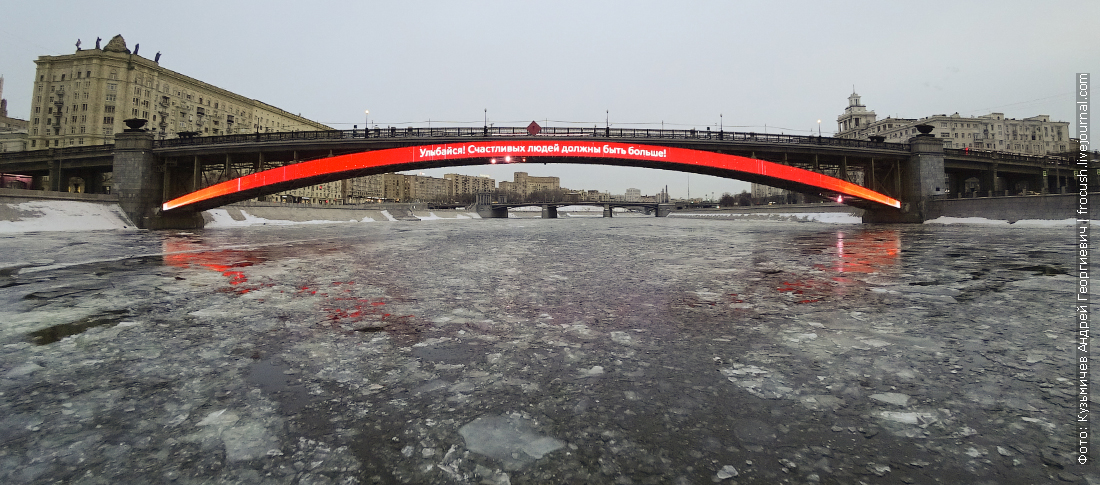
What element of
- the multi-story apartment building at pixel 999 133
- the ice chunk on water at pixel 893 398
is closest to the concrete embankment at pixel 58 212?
the ice chunk on water at pixel 893 398

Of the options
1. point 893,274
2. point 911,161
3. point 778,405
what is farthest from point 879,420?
point 911,161

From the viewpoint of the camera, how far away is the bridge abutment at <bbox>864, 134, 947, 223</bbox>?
28203 millimetres

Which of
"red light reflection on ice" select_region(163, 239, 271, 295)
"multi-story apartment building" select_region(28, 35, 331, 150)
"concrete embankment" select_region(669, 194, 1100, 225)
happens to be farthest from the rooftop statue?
"concrete embankment" select_region(669, 194, 1100, 225)

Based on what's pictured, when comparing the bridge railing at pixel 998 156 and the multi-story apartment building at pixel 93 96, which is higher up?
the multi-story apartment building at pixel 93 96

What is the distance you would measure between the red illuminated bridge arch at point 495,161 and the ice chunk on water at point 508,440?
2445cm

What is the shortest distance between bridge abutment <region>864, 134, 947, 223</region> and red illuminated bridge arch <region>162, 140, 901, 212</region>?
499 centimetres

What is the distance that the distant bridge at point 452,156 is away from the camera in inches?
1006

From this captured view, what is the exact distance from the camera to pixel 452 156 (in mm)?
25562

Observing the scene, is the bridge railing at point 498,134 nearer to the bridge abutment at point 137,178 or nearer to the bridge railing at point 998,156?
the bridge abutment at point 137,178

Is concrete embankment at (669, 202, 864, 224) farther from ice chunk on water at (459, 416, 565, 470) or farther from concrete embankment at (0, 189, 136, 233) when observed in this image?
concrete embankment at (0, 189, 136, 233)

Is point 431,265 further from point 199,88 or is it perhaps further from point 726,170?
point 199,88

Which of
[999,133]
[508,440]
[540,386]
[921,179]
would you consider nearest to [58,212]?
[540,386]

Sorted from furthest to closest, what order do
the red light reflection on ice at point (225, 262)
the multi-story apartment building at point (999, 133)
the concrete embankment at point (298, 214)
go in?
the multi-story apartment building at point (999, 133), the concrete embankment at point (298, 214), the red light reflection on ice at point (225, 262)

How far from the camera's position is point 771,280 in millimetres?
6332
